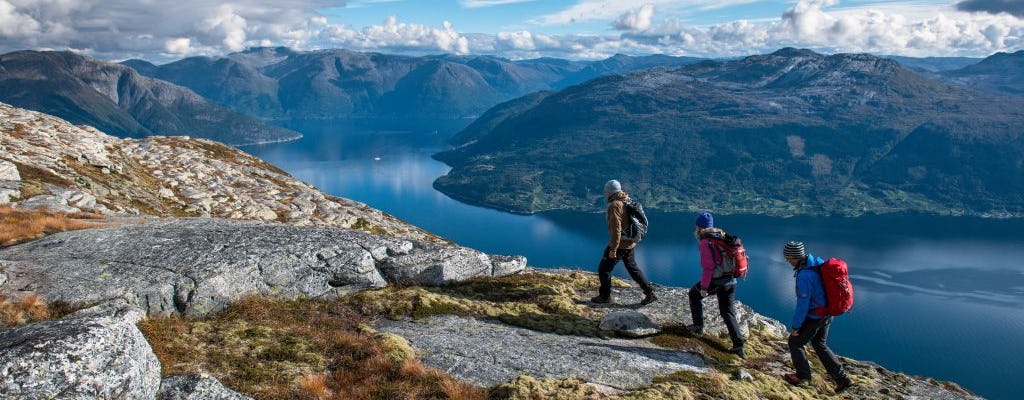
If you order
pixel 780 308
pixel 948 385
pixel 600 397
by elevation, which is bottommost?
pixel 780 308

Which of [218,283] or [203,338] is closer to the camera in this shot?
[203,338]

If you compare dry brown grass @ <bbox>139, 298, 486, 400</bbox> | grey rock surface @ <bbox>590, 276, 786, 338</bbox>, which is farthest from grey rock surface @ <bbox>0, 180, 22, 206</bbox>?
grey rock surface @ <bbox>590, 276, 786, 338</bbox>

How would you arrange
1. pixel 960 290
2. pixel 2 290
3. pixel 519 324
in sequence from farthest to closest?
pixel 960 290 < pixel 519 324 < pixel 2 290

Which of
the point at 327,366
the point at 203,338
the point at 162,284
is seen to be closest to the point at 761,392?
the point at 327,366

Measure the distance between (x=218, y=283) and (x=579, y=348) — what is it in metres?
10.6

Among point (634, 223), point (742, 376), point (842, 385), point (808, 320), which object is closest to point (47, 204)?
point (634, 223)

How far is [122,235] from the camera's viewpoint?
2012cm

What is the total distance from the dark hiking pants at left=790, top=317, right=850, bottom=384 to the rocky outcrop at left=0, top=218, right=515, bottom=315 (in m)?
11.0

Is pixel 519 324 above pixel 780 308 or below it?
above

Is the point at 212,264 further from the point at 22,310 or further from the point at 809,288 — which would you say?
the point at 809,288

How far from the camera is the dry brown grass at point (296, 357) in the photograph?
37.4 feet

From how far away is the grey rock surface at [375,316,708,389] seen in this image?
532 inches

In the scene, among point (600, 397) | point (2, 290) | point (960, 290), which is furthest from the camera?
point (960, 290)

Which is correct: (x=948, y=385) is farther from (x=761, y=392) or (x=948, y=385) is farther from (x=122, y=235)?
(x=122, y=235)
